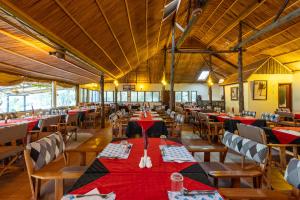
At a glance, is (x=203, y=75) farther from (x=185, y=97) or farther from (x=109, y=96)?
(x=109, y=96)

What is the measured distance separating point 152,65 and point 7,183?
579 inches

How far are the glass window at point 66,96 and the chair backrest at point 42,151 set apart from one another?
37.1 ft

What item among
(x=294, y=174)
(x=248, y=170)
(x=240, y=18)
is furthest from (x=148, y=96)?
(x=294, y=174)

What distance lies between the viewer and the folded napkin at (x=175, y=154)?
204cm

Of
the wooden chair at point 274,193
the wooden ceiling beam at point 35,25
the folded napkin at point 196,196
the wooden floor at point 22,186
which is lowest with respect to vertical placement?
the wooden floor at point 22,186

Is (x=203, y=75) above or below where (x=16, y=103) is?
above

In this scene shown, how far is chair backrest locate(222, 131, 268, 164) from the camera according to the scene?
2150mm

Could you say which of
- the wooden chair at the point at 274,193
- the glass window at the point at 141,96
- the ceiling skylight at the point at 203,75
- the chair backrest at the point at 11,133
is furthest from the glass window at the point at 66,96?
the wooden chair at the point at 274,193

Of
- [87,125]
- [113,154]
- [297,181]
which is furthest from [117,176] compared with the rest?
[87,125]

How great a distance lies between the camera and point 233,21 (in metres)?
9.63

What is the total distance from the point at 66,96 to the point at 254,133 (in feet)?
44.4

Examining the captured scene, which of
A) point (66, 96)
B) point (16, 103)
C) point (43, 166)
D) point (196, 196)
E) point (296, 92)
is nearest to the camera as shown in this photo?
point (196, 196)

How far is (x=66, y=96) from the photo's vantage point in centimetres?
1458

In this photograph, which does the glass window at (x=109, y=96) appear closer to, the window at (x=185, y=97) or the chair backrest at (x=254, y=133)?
the window at (x=185, y=97)
